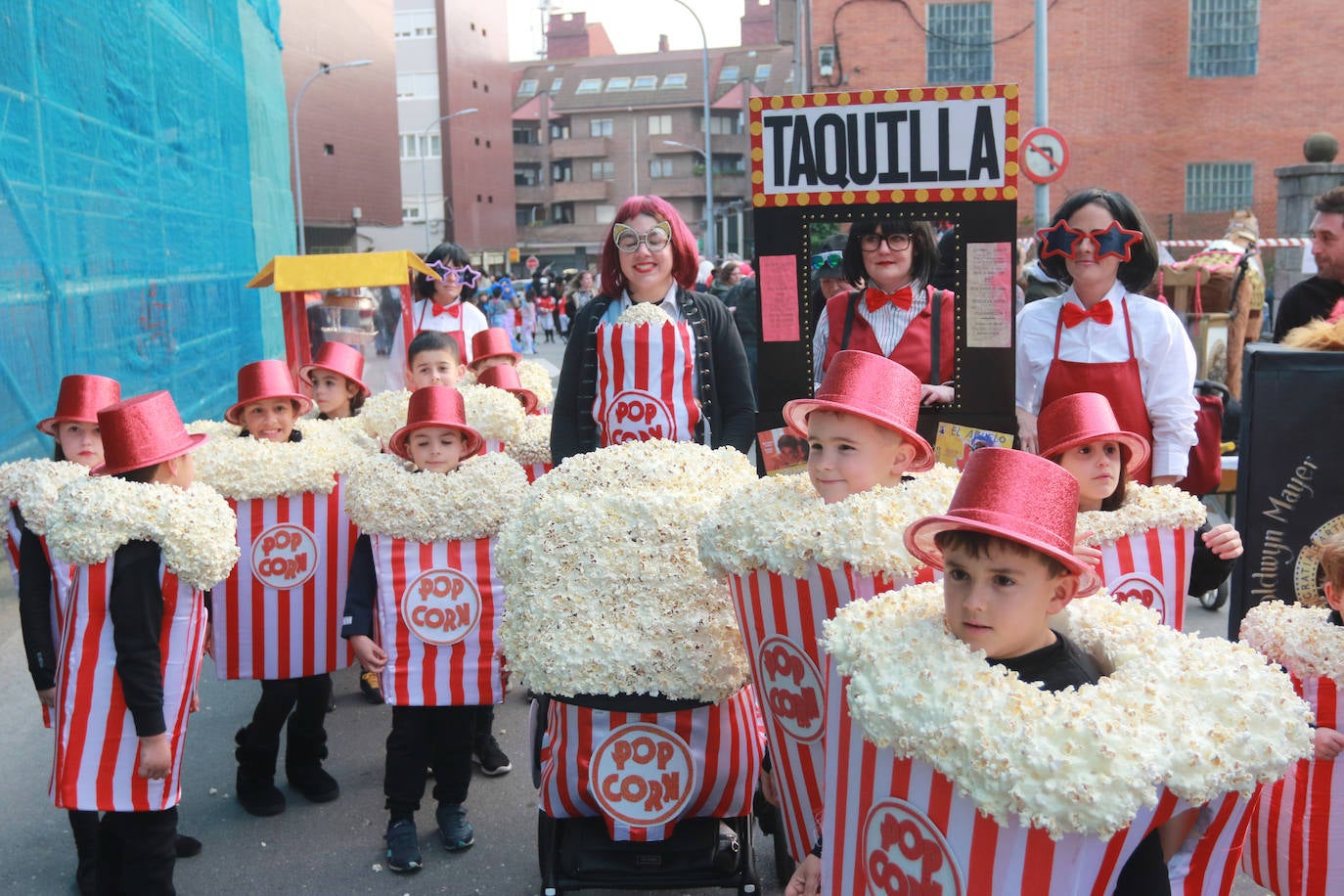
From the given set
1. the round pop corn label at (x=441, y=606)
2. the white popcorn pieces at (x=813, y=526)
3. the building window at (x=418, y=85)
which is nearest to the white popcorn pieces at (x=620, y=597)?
the white popcorn pieces at (x=813, y=526)

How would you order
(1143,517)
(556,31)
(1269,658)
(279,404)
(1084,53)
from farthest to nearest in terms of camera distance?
(556,31) < (1084,53) < (279,404) < (1143,517) < (1269,658)

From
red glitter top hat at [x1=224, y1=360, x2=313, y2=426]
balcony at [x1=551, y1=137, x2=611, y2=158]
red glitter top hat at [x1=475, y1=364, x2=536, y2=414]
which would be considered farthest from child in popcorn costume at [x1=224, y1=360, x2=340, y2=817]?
balcony at [x1=551, y1=137, x2=611, y2=158]

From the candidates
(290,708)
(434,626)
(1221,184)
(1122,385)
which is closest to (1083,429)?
(1122,385)

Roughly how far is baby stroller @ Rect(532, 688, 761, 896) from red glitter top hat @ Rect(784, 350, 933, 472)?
0.99m

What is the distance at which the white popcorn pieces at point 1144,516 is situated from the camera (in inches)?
135

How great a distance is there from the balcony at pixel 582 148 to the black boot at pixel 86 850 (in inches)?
3155

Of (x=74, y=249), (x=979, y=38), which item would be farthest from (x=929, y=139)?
(x=979, y=38)

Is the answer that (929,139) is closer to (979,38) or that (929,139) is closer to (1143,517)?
(1143,517)

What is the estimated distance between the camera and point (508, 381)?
23.0 feet

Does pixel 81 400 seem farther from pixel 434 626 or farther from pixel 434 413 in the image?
pixel 434 626

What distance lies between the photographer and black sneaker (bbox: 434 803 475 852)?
4.61 meters

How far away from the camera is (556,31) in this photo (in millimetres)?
96250

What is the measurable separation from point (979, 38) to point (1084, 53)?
2917 mm

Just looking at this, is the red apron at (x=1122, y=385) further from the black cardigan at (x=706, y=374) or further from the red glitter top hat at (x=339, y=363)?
the red glitter top hat at (x=339, y=363)
